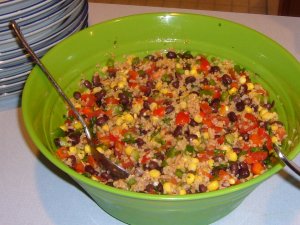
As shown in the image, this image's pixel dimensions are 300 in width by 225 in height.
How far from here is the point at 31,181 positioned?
135 cm

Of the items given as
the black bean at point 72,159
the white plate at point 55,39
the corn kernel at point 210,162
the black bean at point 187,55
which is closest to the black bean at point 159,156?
the corn kernel at point 210,162

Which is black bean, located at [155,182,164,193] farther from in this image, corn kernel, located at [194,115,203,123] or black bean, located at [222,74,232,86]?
black bean, located at [222,74,232,86]

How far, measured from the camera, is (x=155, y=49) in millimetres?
1548

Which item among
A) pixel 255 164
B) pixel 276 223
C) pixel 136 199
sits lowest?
pixel 276 223

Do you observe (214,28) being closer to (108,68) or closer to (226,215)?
(108,68)

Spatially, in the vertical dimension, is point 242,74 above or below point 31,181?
above

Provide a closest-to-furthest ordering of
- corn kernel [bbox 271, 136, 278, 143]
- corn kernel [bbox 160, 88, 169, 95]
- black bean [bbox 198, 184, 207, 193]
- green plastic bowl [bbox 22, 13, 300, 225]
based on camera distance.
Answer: green plastic bowl [bbox 22, 13, 300, 225] → black bean [bbox 198, 184, 207, 193] → corn kernel [bbox 271, 136, 278, 143] → corn kernel [bbox 160, 88, 169, 95]

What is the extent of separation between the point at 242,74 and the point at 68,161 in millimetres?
635

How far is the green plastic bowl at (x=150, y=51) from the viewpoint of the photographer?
1007mm

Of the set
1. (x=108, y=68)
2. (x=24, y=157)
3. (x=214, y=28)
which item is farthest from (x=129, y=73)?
(x=24, y=157)

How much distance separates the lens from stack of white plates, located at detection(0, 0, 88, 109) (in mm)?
1319

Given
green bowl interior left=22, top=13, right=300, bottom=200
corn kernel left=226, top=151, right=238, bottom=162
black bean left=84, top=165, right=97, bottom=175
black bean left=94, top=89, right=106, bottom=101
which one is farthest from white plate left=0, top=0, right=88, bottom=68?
corn kernel left=226, top=151, right=238, bottom=162

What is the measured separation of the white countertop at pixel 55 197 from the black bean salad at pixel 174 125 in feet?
0.43

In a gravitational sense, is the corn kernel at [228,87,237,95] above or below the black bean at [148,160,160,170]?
above
